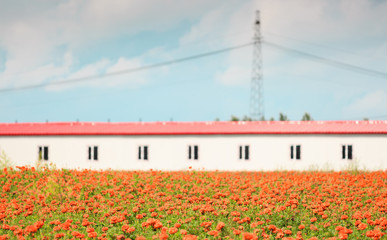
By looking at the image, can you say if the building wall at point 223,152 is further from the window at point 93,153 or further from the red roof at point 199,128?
the red roof at point 199,128

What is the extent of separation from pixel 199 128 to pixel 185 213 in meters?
15.1

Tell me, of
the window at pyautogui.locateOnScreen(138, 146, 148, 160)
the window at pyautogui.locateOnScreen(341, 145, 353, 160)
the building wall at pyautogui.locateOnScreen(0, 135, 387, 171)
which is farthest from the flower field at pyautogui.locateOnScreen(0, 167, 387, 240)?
the window at pyautogui.locateOnScreen(341, 145, 353, 160)

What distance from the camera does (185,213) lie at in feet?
26.5

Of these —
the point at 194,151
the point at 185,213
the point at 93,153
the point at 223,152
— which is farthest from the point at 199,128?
the point at 185,213

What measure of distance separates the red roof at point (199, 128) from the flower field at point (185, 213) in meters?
9.77

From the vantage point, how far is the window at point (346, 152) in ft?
73.0

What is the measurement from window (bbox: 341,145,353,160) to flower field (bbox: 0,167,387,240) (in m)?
10.2

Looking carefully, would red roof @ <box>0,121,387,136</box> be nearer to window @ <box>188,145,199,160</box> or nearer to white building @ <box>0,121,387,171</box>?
white building @ <box>0,121,387,171</box>

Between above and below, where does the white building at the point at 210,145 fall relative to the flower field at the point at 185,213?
above

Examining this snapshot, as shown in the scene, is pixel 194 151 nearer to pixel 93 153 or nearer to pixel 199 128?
pixel 199 128

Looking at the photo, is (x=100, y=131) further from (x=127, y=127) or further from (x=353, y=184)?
(x=353, y=184)

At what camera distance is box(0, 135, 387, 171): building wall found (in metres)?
22.2

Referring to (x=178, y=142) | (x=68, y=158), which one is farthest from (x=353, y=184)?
(x=68, y=158)

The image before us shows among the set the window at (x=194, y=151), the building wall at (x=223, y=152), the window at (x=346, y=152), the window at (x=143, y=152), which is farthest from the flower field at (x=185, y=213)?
the window at (x=346, y=152)
